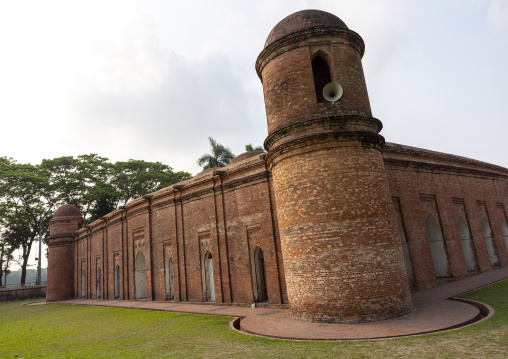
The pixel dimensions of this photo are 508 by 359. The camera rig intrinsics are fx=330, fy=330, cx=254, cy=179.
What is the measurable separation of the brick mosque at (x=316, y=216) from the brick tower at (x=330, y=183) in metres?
0.03

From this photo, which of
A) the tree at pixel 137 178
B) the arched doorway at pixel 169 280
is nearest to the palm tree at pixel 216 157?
the tree at pixel 137 178

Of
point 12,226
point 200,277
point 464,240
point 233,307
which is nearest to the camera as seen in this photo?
point 233,307

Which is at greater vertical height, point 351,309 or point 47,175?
point 47,175

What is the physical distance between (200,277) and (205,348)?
8.67m

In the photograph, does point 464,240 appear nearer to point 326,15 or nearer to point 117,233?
point 326,15

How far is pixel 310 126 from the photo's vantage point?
933 centimetres

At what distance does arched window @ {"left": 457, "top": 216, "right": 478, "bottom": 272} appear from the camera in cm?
1708

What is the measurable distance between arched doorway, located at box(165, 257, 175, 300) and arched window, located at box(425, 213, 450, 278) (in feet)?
43.1

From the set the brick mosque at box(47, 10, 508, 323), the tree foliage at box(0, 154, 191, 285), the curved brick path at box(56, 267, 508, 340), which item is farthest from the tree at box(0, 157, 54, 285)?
the curved brick path at box(56, 267, 508, 340)

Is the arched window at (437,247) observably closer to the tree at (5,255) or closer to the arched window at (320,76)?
the arched window at (320,76)

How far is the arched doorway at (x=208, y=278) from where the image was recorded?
15.5m

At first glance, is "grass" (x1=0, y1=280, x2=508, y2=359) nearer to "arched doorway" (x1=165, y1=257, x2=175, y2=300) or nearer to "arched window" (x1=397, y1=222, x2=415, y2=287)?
"arched window" (x1=397, y1=222, x2=415, y2=287)

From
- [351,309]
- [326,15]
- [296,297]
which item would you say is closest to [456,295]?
[351,309]

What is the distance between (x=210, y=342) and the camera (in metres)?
7.57
